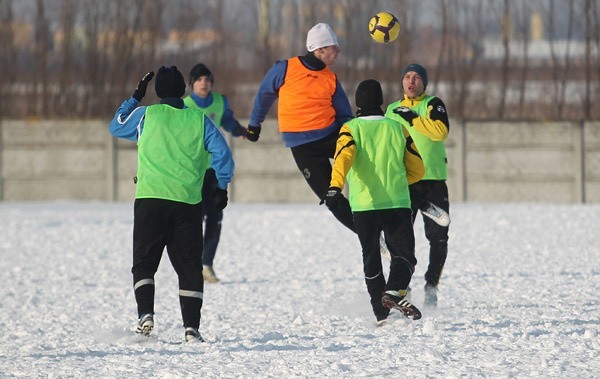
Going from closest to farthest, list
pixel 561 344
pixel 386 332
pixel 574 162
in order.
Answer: pixel 561 344 → pixel 386 332 → pixel 574 162

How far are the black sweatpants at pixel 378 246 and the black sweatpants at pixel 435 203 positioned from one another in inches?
39.0

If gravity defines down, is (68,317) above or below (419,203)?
below

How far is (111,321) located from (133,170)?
1475 centimetres

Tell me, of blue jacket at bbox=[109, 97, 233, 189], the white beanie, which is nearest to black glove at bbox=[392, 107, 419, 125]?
the white beanie

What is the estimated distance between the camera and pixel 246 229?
18.1 metres

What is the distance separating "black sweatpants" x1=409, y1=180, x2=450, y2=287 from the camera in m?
9.81

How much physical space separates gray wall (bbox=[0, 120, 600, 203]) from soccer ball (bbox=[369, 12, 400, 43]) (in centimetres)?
1259

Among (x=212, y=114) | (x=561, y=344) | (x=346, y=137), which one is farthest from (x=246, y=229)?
(x=561, y=344)

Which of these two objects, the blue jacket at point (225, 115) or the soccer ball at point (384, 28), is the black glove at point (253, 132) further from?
the blue jacket at point (225, 115)

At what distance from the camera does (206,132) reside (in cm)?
821

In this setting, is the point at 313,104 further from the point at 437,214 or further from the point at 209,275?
the point at 209,275

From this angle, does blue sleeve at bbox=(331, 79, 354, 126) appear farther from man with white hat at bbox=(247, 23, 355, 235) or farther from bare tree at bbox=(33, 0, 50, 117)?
bare tree at bbox=(33, 0, 50, 117)

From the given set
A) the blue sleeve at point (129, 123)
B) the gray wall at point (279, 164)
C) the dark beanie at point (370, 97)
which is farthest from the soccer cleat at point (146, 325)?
the gray wall at point (279, 164)

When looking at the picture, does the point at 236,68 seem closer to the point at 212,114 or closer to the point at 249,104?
the point at 249,104
